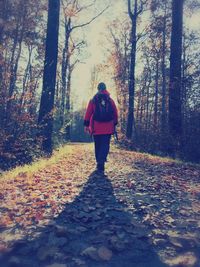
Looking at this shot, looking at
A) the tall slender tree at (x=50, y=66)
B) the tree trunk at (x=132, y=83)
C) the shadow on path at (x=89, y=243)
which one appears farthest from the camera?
the tree trunk at (x=132, y=83)

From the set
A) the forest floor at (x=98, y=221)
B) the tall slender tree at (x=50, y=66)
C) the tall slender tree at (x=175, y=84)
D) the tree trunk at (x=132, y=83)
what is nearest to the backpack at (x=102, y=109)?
the forest floor at (x=98, y=221)

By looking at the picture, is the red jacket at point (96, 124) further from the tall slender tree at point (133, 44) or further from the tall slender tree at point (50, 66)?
the tall slender tree at point (133, 44)

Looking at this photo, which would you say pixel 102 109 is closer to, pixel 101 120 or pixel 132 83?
pixel 101 120

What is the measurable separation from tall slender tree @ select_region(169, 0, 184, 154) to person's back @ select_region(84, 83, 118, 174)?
4025 millimetres

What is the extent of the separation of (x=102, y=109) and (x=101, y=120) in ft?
0.89

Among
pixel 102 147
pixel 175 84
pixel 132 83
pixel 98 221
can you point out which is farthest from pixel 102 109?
pixel 132 83

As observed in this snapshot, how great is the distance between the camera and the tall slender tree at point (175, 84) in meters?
11.3

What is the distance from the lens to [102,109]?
7832mm

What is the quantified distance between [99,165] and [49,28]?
6.08 m

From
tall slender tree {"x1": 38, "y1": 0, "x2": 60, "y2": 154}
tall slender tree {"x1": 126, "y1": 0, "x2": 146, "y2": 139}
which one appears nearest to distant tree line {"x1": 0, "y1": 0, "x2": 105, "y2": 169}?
tall slender tree {"x1": 38, "y1": 0, "x2": 60, "y2": 154}

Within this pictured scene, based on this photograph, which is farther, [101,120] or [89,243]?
[101,120]

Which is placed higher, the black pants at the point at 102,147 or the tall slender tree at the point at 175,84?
the tall slender tree at the point at 175,84

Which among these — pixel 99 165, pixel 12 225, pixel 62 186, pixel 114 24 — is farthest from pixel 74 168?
pixel 114 24

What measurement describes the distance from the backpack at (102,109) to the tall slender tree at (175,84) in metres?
4.07
